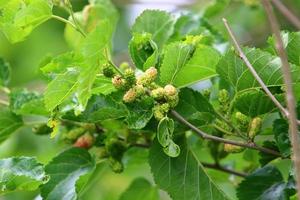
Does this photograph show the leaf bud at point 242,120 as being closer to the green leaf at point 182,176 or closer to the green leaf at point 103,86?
the green leaf at point 182,176

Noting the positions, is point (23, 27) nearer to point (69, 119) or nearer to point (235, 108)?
point (69, 119)

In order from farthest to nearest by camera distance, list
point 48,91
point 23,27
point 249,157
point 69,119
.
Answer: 1. point 249,157
2. point 69,119
3. point 23,27
4. point 48,91

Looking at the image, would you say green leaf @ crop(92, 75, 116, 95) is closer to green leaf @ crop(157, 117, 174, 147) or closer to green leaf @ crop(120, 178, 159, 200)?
green leaf @ crop(157, 117, 174, 147)

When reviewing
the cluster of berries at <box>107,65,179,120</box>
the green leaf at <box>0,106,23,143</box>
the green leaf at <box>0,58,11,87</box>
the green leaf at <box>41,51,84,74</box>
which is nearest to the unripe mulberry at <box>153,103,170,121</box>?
the cluster of berries at <box>107,65,179,120</box>

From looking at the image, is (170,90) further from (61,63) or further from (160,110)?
(61,63)

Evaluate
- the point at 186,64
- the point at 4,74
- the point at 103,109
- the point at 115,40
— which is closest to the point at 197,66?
the point at 186,64

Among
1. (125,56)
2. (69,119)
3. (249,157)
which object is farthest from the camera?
(125,56)

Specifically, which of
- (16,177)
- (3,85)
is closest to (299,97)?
(16,177)
